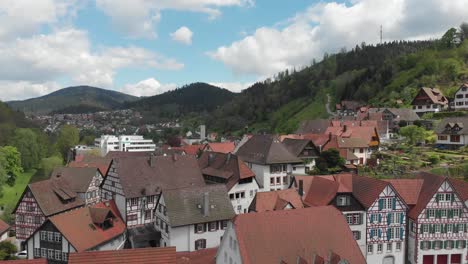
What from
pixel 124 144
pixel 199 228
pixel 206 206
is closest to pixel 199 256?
pixel 199 228

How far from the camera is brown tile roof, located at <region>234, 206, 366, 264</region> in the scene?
81.8ft

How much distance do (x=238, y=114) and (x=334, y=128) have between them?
4387 inches

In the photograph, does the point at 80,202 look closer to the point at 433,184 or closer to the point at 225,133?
the point at 433,184

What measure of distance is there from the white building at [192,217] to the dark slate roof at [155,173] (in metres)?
4.99

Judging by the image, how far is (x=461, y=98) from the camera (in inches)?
3511

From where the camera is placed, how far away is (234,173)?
47.1 metres

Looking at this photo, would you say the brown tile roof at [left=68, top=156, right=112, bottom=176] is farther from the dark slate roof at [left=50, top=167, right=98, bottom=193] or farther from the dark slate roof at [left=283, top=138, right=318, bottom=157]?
the dark slate roof at [left=283, top=138, right=318, bottom=157]

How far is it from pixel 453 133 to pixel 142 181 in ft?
173

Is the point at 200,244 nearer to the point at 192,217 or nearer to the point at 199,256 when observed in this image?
the point at 192,217

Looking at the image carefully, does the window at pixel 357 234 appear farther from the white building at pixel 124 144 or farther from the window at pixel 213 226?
the white building at pixel 124 144

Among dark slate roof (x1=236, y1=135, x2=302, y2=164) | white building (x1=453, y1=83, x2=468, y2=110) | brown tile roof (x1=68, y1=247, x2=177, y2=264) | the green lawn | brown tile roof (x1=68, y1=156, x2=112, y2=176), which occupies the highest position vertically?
white building (x1=453, y1=83, x2=468, y2=110)

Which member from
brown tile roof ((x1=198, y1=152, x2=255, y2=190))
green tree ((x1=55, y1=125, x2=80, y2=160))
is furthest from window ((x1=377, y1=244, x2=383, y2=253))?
green tree ((x1=55, y1=125, x2=80, y2=160))

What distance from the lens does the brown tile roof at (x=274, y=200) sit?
38625 millimetres

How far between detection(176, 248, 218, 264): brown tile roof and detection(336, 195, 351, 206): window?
13017 millimetres
